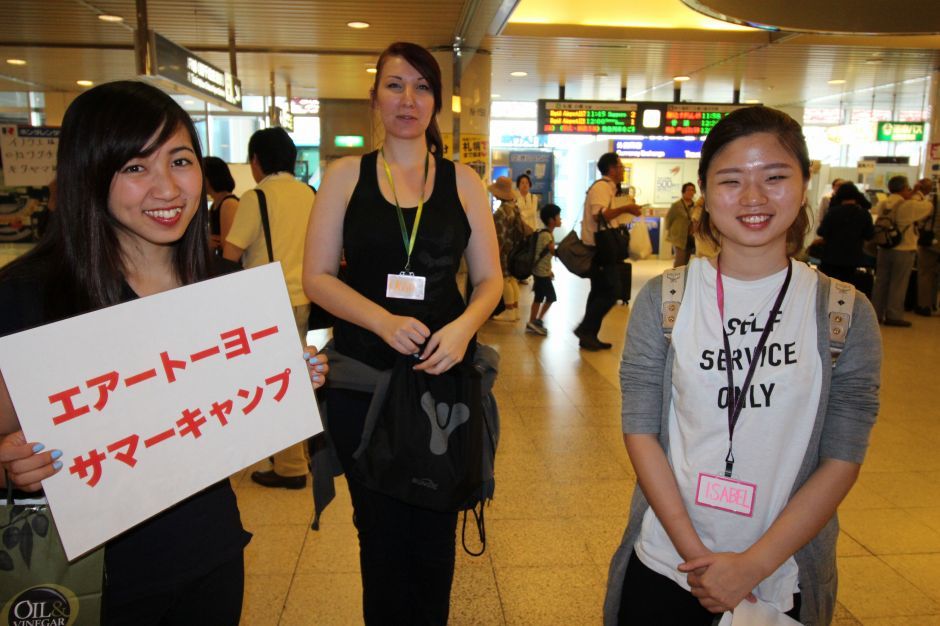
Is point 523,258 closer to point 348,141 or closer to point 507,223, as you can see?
point 507,223

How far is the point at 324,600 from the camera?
2609mm

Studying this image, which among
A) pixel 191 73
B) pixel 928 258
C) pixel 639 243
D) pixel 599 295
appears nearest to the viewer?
pixel 191 73

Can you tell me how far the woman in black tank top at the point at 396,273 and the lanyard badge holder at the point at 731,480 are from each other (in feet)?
2.22

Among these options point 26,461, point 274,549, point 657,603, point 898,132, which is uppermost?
point 898,132

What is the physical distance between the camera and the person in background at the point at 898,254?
857 cm

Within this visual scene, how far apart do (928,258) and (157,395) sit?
10710mm

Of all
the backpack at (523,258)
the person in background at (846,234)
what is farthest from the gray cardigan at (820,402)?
the person in background at (846,234)

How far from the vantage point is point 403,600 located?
193cm

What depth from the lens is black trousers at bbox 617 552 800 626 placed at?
4.54ft

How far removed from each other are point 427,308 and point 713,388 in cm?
79

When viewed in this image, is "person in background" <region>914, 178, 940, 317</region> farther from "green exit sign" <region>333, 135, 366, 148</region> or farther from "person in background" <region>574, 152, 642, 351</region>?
"green exit sign" <region>333, 135, 366, 148</region>

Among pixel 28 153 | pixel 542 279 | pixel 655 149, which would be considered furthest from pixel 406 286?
pixel 655 149

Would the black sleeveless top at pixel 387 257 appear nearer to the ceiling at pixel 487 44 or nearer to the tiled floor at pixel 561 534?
the tiled floor at pixel 561 534

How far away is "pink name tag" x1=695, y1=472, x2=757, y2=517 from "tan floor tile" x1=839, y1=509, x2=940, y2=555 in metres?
2.21
